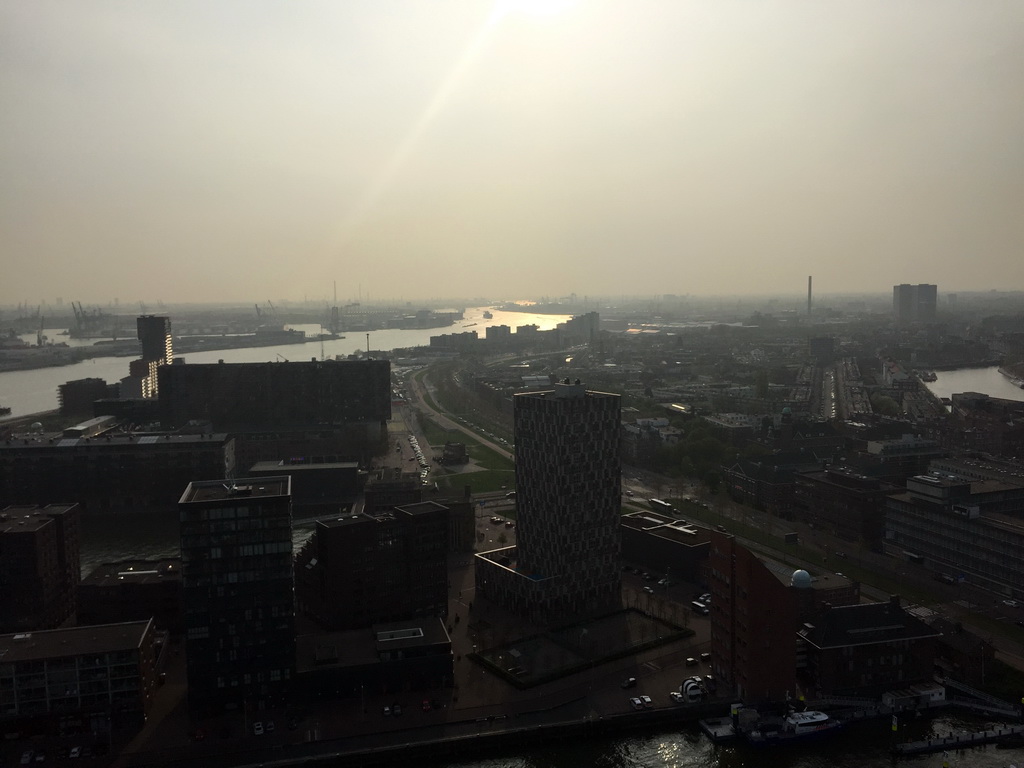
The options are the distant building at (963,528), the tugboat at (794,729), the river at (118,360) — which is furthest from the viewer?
the river at (118,360)

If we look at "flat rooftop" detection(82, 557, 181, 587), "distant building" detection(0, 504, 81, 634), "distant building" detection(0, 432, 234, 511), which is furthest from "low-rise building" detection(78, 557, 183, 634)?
"distant building" detection(0, 432, 234, 511)

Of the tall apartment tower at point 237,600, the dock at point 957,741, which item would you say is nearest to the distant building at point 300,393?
the tall apartment tower at point 237,600

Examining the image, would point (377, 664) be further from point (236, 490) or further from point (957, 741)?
point (957, 741)

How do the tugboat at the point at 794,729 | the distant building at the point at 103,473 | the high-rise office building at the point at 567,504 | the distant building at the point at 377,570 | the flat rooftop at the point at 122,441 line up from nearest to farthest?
the tugboat at the point at 794,729 < the distant building at the point at 377,570 < the high-rise office building at the point at 567,504 < the distant building at the point at 103,473 < the flat rooftop at the point at 122,441

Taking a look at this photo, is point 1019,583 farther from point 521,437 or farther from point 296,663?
point 296,663

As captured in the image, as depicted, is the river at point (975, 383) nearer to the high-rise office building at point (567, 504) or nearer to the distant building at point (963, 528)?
the distant building at point (963, 528)

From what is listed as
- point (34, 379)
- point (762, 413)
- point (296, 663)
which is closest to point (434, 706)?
point (296, 663)

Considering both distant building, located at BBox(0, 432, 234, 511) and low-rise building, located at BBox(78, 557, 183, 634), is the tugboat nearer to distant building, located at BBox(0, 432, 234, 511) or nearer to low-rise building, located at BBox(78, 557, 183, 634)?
low-rise building, located at BBox(78, 557, 183, 634)
